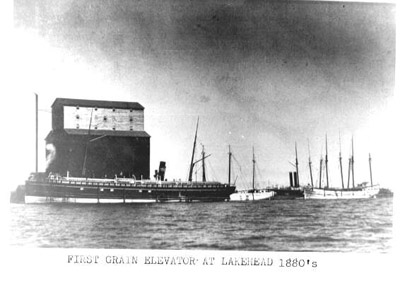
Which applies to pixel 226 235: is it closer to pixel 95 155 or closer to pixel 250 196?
pixel 95 155

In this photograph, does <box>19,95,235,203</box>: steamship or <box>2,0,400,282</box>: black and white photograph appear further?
<box>19,95,235,203</box>: steamship

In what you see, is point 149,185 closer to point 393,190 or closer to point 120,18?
point 120,18

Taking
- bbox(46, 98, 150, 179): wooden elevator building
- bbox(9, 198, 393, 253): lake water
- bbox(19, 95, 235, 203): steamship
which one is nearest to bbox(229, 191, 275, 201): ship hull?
bbox(19, 95, 235, 203): steamship

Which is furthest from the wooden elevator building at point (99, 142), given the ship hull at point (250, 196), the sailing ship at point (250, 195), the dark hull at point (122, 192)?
the ship hull at point (250, 196)

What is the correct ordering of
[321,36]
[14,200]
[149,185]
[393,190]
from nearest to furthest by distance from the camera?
[393,190] → [14,200] → [321,36] → [149,185]

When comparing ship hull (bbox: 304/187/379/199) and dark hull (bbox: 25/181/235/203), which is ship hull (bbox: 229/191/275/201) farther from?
ship hull (bbox: 304/187/379/199)

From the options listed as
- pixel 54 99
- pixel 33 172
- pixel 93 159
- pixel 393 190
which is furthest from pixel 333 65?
pixel 93 159

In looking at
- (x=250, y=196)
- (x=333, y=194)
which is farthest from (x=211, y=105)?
(x=250, y=196)
